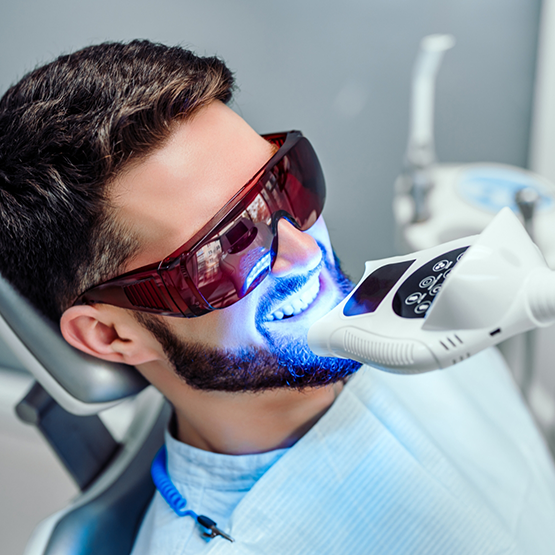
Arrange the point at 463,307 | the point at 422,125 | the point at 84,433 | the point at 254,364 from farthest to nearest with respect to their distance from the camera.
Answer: the point at 422,125 < the point at 84,433 < the point at 254,364 < the point at 463,307

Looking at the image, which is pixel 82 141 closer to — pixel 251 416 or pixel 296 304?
pixel 296 304

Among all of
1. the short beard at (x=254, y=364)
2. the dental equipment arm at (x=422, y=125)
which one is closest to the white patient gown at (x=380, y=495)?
the short beard at (x=254, y=364)

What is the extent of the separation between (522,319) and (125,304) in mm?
493

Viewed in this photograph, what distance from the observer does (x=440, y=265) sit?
55cm

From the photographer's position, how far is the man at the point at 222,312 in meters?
0.67

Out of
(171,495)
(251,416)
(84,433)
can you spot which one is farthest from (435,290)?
(84,433)

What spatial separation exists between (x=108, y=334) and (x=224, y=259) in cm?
24

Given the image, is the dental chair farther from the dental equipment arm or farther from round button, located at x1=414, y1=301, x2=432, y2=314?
the dental equipment arm

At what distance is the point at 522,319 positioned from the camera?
446 mm

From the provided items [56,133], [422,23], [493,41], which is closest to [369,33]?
[422,23]

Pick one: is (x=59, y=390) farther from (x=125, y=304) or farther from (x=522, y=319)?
(x=522, y=319)

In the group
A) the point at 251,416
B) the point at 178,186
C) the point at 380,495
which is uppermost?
the point at 178,186

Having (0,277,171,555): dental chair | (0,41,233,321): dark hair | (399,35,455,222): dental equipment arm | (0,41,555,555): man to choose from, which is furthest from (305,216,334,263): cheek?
(399,35,455,222): dental equipment arm

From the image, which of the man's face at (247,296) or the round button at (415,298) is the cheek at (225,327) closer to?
the man's face at (247,296)
